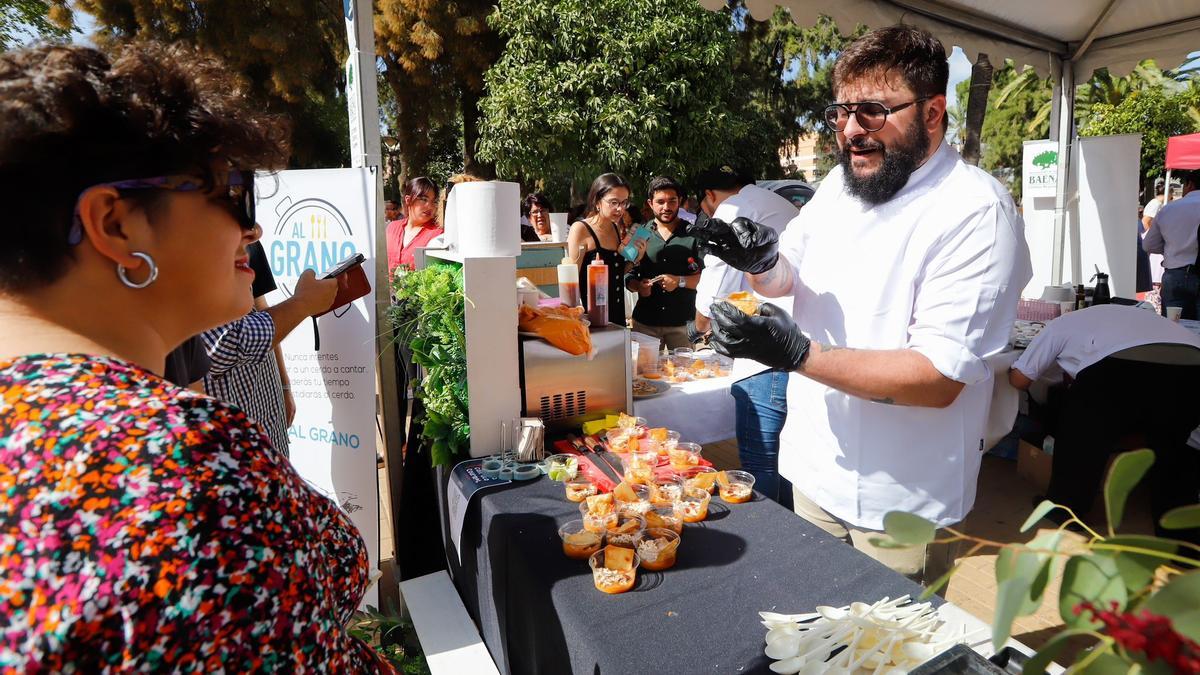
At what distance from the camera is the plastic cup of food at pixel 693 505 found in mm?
1793

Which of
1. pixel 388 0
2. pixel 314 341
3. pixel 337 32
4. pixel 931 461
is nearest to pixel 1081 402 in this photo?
pixel 931 461

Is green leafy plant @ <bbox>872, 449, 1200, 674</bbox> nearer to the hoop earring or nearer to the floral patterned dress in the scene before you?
the floral patterned dress

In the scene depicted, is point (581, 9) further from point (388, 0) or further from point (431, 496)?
point (431, 496)

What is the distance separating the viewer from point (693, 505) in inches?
72.2

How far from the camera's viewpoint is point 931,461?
1704 millimetres

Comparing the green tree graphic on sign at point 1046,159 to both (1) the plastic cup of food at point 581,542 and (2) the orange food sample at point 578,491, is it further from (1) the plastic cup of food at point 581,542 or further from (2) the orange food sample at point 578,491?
(1) the plastic cup of food at point 581,542

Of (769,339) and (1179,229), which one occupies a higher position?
(1179,229)

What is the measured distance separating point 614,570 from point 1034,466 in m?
3.96

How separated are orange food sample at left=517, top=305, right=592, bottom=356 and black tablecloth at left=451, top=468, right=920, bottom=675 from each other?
2.04ft

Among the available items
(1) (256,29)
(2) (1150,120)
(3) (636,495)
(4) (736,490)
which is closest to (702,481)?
(4) (736,490)

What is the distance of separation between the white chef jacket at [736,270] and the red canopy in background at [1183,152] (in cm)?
948

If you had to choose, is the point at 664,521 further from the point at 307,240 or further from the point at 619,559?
the point at 307,240

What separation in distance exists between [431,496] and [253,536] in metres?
2.26

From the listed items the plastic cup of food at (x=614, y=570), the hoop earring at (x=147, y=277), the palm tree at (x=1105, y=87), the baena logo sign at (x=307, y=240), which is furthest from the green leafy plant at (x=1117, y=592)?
the palm tree at (x=1105, y=87)
